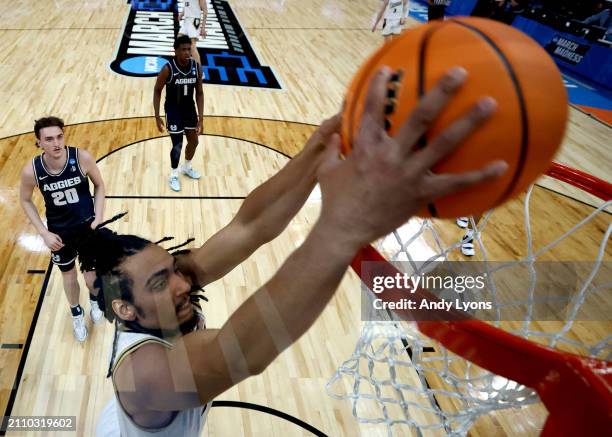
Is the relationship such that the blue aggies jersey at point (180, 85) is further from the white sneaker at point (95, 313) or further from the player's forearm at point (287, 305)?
the player's forearm at point (287, 305)

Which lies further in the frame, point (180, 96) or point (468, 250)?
point (180, 96)

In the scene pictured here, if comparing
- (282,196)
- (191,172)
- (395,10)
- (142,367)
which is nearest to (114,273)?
(142,367)

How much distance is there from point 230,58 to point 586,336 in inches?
289

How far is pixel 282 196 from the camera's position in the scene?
4.60 feet

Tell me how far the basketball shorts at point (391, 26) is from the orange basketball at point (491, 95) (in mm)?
8345

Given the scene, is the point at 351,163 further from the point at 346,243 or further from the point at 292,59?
the point at 292,59

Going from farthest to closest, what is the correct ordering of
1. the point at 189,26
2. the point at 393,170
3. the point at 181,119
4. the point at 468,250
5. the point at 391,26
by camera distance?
1. the point at 391,26
2. the point at 189,26
3. the point at 181,119
4. the point at 468,250
5. the point at 393,170

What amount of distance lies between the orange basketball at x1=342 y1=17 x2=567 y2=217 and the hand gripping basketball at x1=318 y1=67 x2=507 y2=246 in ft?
0.15

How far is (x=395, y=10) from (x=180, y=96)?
5.44 metres

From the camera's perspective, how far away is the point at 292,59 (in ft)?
29.4

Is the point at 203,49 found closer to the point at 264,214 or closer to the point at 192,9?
the point at 192,9

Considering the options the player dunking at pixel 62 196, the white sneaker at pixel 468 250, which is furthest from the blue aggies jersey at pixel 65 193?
the white sneaker at pixel 468 250

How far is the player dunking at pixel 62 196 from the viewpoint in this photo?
2.88 m

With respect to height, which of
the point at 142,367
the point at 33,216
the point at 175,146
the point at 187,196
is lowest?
the point at 187,196
